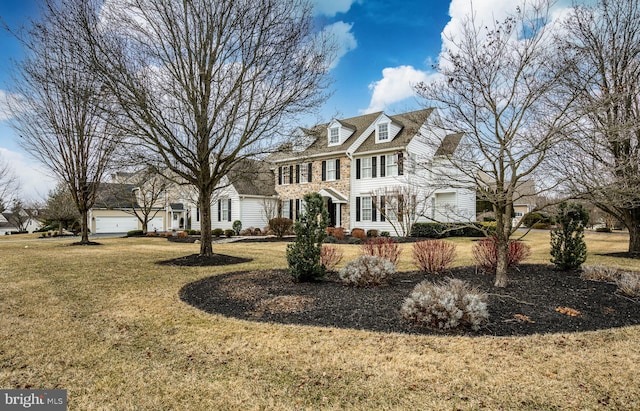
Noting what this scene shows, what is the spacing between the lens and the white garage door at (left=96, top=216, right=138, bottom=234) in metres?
35.9

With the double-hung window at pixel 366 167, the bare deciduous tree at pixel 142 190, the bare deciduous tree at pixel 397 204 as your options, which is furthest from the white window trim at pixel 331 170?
the bare deciduous tree at pixel 142 190

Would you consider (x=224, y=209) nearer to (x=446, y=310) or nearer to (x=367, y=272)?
(x=367, y=272)

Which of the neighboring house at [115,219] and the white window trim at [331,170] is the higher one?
the white window trim at [331,170]

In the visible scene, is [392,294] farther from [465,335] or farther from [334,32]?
[334,32]

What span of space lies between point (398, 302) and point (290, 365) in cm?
270

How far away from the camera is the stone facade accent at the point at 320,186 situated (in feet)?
76.5

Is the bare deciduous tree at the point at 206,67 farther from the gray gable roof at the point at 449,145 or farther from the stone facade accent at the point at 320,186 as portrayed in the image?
the stone facade accent at the point at 320,186

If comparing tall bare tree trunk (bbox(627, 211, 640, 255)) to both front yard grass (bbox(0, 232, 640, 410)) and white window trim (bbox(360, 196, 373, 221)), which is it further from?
white window trim (bbox(360, 196, 373, 221))

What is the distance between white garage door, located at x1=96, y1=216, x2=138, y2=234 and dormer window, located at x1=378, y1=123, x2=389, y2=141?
90.0 ft

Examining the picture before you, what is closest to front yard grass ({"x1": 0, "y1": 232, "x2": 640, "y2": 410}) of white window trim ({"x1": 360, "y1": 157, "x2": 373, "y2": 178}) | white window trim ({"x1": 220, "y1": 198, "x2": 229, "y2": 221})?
white window trim ({"x1": 360, "y1": 157, "x2": 373, "y2": 178})

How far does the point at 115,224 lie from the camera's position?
36469 mm

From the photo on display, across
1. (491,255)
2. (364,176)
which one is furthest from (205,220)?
(364,176)

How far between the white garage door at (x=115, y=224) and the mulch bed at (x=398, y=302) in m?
33.3

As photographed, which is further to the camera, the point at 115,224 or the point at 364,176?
the point at 115,224
